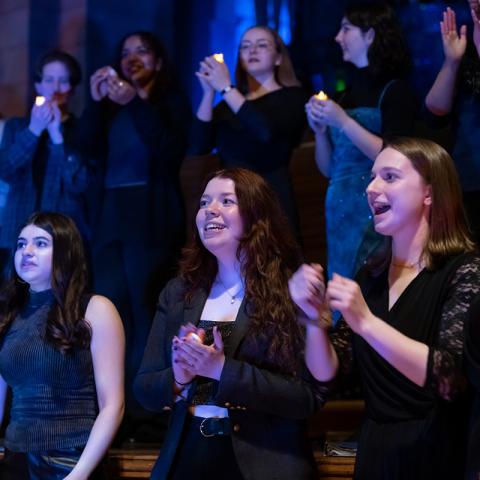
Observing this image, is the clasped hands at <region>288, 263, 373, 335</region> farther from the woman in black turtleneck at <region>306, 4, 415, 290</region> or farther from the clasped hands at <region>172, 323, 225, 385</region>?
the woman in black turtleneck at <region>306, 4, 415, 290</region>

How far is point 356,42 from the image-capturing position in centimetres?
333

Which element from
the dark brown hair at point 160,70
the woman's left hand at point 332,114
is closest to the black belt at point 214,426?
the woman's left hand at point 332,114

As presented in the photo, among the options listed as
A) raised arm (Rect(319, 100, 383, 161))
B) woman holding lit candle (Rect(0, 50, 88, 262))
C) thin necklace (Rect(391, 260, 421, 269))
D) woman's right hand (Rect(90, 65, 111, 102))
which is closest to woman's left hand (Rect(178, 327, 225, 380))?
thin necklace (Rect(391, 260, 421, 269))

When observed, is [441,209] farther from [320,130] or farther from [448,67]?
[320,130]

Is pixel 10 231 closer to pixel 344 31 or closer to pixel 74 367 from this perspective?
pixel 74 367

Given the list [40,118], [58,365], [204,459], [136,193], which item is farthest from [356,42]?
[204,459]

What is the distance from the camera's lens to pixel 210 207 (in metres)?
2.44

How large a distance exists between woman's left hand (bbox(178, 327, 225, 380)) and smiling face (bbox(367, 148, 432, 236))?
49 cm

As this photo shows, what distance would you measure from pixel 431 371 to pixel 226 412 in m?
0.59

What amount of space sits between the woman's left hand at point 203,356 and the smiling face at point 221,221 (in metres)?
0.34

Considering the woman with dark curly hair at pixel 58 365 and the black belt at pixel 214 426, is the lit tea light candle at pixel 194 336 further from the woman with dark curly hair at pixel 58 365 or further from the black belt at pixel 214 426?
the woman with dark curly hair at pixel 58 365

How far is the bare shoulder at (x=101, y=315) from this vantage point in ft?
8.43

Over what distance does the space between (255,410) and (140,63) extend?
2082mm

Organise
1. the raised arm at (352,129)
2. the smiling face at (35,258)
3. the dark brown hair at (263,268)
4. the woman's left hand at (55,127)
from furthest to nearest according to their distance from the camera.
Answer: the woman's left hand at (55,127) < the raised arm at (352,129) < the smiling face at (35,258) < the dark brown hair at (263,268)
